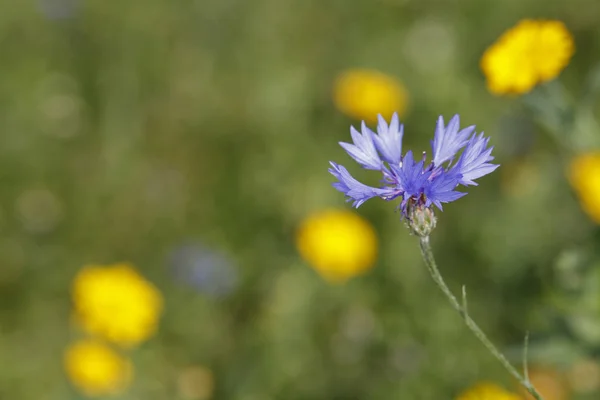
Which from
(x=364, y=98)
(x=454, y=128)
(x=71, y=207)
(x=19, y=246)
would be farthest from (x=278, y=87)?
(x=454, y=128)

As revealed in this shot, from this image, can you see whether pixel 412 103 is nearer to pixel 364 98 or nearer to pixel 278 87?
pixel 364 98

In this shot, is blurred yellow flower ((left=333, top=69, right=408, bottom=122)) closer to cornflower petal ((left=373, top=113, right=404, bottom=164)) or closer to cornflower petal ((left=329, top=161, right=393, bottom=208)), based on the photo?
cornflower petal ((left=373, top=113, right=404, bottom=164))

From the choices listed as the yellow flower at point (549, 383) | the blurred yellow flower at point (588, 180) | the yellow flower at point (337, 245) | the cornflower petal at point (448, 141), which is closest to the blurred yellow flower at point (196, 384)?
the yellow flower at point (337, 245)

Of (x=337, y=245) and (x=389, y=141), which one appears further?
(x=337, y=245)

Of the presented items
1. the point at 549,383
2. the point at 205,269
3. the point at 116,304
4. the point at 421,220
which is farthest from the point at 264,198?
the point at 421,220

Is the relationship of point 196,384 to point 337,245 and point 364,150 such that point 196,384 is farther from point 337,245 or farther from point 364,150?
point 364,150
